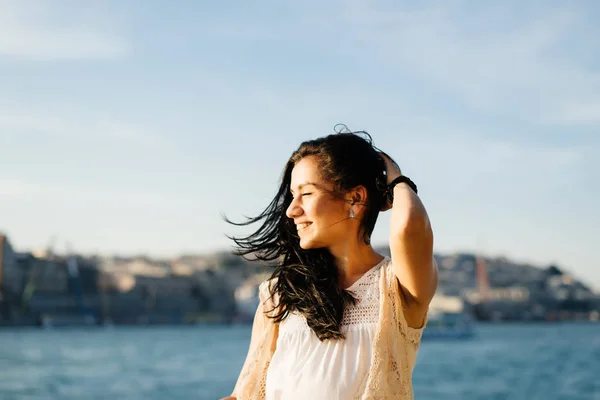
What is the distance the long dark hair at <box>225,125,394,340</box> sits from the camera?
1.67 metres

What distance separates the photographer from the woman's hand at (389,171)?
1662 mm

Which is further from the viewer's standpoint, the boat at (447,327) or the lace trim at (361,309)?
the boat at (447,327)

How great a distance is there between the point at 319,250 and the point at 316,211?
12cm

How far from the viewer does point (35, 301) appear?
6075 cm

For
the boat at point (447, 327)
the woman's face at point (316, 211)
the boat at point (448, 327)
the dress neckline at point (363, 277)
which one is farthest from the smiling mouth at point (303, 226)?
the boat at point (448, 327)

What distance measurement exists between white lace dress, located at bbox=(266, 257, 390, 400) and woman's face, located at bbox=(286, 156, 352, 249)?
10 cm

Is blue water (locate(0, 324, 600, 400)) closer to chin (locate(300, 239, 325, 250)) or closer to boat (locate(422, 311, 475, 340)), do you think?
boat (locate(422, 311, 475, 340))

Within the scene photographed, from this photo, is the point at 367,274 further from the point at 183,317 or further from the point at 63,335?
the point at 183,317

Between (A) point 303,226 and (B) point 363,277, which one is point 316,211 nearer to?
(A) point 303,226

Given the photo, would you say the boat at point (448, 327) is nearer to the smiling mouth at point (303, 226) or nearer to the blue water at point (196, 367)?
the blue water at point (196, 367)

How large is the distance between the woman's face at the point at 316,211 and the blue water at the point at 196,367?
25.2 meters

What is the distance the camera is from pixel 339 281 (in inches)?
68.4

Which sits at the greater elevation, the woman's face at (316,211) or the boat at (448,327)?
the woman's face at (316,211)

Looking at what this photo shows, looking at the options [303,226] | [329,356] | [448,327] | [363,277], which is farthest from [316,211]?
[448,327]
